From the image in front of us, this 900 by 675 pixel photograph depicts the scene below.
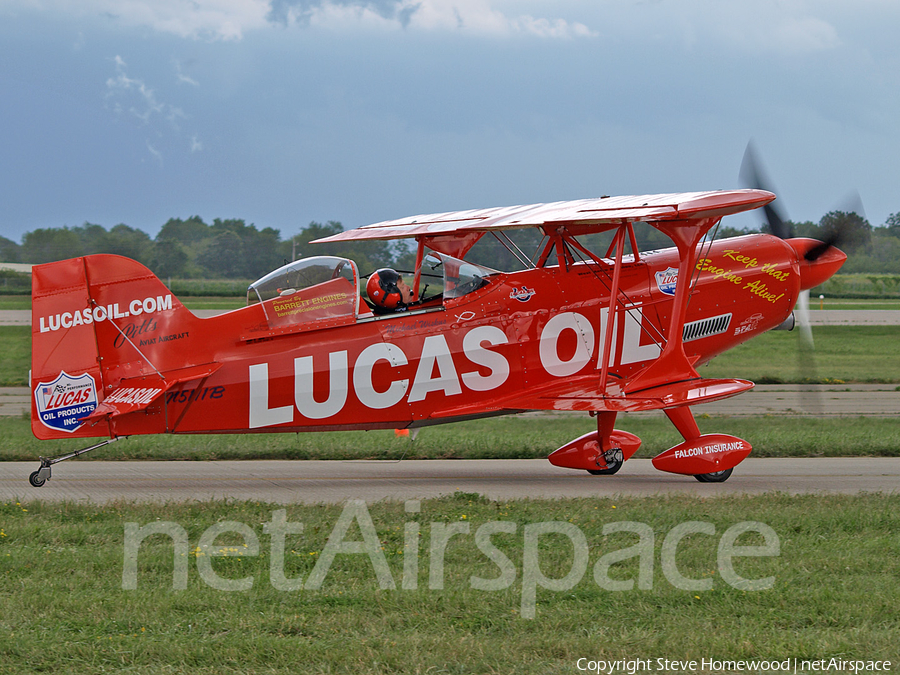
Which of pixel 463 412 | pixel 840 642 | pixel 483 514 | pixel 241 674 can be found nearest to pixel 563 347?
pixel 463 412

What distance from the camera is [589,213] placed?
10.8 m

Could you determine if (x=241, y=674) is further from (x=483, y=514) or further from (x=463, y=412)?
(x=463, y=412)

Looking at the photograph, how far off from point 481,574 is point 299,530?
205cm

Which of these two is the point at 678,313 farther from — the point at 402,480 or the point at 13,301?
the point at 13,301

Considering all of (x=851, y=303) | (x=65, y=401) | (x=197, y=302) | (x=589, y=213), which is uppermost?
(x=589, y=213)

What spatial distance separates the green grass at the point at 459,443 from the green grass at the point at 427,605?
489 cm

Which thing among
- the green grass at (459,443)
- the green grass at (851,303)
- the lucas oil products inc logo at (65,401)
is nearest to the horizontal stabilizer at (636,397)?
the green grass at (459,443)

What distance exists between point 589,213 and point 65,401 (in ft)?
20.9

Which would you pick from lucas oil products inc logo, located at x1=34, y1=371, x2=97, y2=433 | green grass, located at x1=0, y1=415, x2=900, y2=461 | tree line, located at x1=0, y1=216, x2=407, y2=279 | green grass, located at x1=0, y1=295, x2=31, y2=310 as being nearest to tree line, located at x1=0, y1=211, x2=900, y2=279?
tree line, located at x1=0, y1=216, x2=407, y2=279

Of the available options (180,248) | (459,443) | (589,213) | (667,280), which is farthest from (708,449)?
(180,248)

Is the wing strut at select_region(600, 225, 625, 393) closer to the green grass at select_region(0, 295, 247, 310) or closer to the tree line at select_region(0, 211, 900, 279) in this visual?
the tree line at select_region(0, 211, 900, 279)

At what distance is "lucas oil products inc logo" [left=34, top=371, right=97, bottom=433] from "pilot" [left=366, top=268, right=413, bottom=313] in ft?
11.2

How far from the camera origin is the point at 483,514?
8742 mm

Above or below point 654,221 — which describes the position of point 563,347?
below
